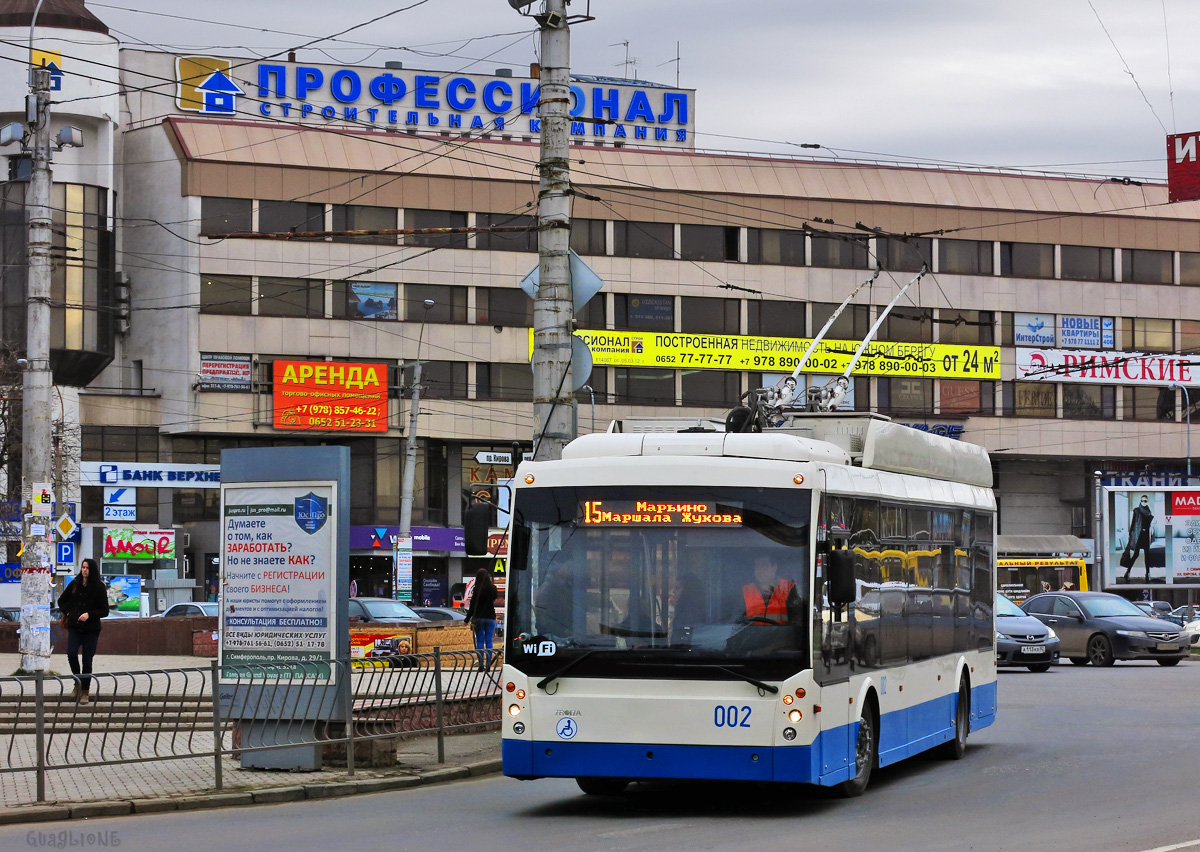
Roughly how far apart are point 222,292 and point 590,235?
14.1 meters

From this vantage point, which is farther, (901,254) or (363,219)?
(901,254)

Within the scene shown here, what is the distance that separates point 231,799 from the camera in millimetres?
12609

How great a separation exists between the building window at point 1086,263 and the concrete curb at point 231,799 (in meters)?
60.9

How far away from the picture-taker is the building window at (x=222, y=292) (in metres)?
61.9

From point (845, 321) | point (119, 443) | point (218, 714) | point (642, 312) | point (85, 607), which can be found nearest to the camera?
point (218, 714)

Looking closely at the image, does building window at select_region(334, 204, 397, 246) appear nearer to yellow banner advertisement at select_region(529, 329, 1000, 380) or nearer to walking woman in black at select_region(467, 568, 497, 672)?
yellow banner advertisement at select_region(529, 329, 1000, 380)

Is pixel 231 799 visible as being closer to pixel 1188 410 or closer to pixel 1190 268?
pixel 1188 410

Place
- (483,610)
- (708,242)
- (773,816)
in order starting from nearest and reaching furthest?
(773,816) < (483,610) < (708,242)

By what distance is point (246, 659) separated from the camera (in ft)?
46.1

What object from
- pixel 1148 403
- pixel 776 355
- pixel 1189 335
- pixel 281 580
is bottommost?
pixel 281 580

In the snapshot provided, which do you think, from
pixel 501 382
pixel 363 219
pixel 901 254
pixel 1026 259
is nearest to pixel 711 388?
pixel 501 382

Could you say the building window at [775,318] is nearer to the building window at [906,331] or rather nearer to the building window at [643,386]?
the building window at [906,331]

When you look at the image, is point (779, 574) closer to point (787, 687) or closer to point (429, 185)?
point (787, 687)

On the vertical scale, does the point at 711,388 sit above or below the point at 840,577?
above
